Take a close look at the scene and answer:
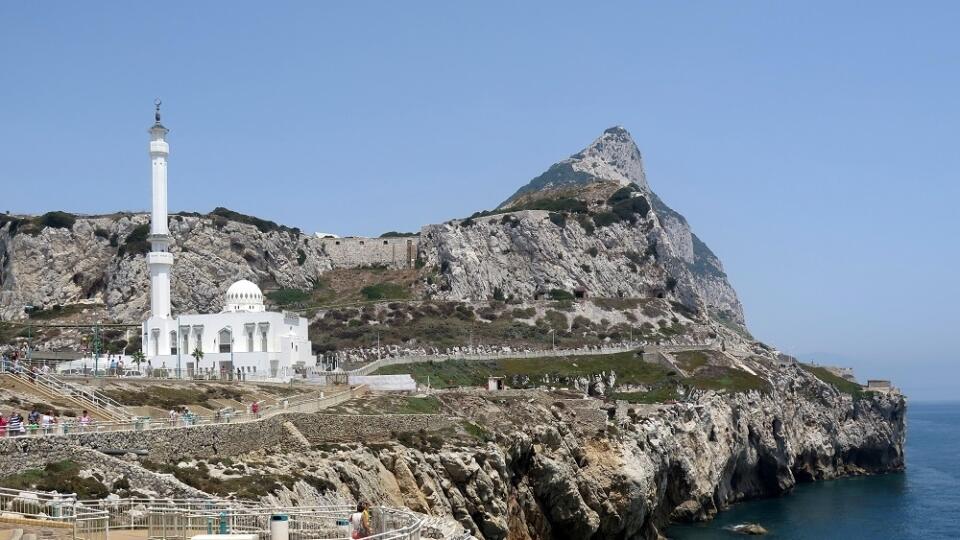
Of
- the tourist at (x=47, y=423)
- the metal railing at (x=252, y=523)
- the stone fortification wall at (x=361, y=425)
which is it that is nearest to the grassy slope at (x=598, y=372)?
the stone fortification wall at (x=361, y=425)

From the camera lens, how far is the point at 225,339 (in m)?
96.5

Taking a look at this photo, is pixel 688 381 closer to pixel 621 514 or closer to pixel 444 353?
pixel 444 353

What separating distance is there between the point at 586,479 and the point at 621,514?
10.4ft

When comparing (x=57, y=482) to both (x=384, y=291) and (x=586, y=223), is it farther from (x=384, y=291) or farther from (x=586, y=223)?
(x=586, y=223)

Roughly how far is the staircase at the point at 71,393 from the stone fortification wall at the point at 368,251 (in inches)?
4534

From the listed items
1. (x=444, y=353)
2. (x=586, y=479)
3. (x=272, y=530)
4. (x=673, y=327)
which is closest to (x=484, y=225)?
(x=673, y=327)

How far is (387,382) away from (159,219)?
29.0 m

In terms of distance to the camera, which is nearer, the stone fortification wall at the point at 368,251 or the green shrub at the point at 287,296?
the green shrub at the point at 287,296

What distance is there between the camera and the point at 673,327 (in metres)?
145

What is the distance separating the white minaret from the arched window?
6830 millimetres

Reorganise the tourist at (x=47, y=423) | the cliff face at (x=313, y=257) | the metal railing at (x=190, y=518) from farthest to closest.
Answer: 1. the cliff face at (x=313, y=257)
2. the tourist at (x=47, y=423)
3. the metal railing at (x=190, y=518)

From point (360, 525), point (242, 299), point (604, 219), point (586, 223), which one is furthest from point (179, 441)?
point (604, 219)

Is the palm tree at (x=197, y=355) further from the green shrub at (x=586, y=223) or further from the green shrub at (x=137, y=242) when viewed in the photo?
the green shrub at (x=586, y=223)

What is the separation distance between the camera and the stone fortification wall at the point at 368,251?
566 ft
